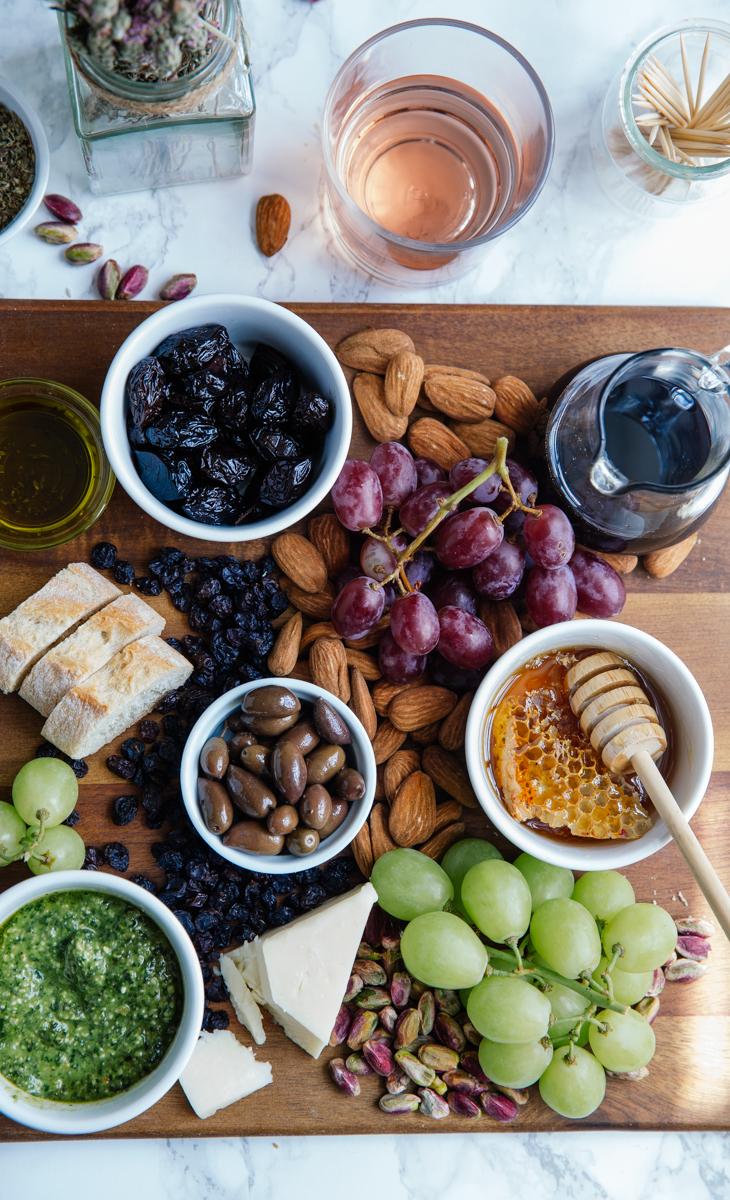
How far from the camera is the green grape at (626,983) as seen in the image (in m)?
1.12

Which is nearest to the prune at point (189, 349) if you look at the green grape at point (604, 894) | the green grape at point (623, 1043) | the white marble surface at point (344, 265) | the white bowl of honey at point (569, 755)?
the white marble surface at point (344, 265)

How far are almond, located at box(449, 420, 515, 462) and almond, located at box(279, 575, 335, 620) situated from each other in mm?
287

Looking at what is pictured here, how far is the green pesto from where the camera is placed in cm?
104

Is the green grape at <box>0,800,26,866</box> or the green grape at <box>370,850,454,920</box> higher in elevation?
the green grape at <box>370,850,454,920</box>

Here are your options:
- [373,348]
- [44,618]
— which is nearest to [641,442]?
[373,348]

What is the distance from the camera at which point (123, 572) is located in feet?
3.82

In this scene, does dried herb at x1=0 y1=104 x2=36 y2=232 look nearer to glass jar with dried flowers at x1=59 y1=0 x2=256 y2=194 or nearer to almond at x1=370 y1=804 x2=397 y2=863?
glass jar with dried flowers at x1=59 y1=0 x2=256 y2=194

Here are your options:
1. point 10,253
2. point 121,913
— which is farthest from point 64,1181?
point 10,253

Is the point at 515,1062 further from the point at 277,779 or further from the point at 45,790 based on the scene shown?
the point at 45,790

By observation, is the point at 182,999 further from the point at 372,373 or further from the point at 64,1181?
the point at 372,373

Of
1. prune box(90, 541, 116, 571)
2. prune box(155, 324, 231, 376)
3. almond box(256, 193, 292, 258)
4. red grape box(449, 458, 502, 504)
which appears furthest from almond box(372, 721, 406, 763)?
almond box(256, 193, 292, 258)

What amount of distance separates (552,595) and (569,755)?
0.22m

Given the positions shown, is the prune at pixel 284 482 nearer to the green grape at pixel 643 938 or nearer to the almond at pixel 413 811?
the almond at pixel 413 811

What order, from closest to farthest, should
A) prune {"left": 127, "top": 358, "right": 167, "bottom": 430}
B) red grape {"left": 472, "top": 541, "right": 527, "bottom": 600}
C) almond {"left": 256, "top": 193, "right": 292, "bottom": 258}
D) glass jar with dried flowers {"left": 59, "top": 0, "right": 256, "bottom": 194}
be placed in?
glass jar with dried flowers {"left": 59, "top": 0, "right": 256, "bottom": 194} → prune {"left": 127, "top": 358, "right": 167, "bottom": 430} → red grape {"left": 472, "top": 541, "right": 527, "bottom": 600} → almond {"left": 256, "top": 193, "right": 292, "bottom": 258}
